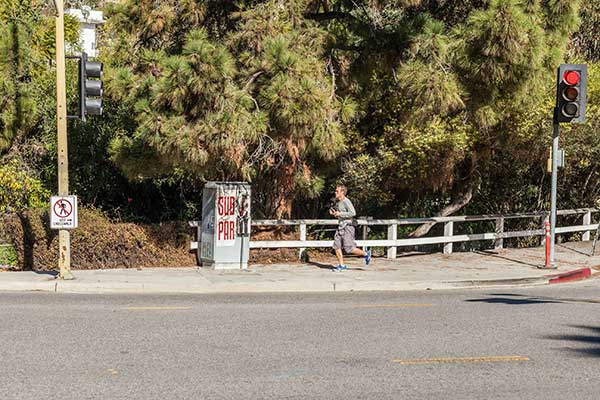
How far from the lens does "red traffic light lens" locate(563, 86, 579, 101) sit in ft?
53.7

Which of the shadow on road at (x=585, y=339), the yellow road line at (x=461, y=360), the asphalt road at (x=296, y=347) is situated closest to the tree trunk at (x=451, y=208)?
the asphalt road at (x=296, y=347)

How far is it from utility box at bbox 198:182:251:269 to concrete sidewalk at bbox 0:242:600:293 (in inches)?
14.2

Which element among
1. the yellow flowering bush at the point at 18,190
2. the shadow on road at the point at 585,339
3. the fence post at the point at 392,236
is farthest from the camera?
the fence post at the point at 392,236

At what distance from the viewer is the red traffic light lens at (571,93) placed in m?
16.4

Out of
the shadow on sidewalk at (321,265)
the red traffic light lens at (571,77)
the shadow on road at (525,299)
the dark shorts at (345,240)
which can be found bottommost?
the shadow on sidewalk at (321,265)

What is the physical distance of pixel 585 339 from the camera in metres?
9.78

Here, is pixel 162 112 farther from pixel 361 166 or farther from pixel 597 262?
pixel 597 262

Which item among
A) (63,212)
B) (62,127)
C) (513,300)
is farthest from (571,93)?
(63,212)

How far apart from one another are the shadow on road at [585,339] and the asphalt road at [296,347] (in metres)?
0.02

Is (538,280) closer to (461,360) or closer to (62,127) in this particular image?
(461,360)

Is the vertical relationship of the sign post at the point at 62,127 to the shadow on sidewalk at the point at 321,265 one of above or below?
above

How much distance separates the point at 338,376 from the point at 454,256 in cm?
1249

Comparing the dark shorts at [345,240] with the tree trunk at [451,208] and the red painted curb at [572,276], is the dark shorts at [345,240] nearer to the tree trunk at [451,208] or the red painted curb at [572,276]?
the red painted curb at [572,276]

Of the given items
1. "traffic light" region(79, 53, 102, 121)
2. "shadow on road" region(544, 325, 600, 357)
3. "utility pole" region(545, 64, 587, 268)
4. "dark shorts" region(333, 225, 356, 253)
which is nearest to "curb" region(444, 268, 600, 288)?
"dark shorts" region(333, 225, 356, 253)
